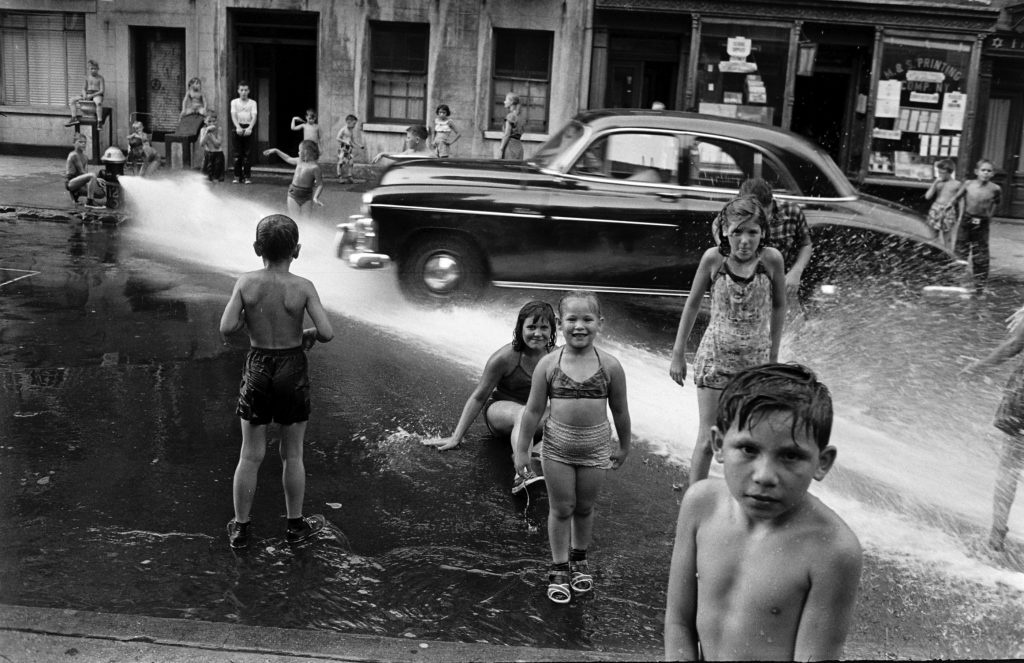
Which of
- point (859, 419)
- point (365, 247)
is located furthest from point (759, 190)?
point (365, 247)

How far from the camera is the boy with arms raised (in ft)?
6.93

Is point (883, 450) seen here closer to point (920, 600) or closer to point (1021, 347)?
point (1021, 347)

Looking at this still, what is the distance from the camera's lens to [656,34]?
68.0ft

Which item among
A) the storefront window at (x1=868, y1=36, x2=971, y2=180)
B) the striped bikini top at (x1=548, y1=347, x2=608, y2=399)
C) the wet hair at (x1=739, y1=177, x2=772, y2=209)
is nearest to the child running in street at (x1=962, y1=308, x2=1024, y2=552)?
the wet hair at (x1=739, y1=177, x2=772, y2=209)

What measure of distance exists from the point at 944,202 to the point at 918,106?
7094 mm

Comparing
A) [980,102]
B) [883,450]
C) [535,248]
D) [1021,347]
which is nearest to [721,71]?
[980,102]

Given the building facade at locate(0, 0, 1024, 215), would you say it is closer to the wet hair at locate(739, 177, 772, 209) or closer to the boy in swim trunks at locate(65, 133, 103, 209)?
the boy in swim trunks at locate(65, 133, 103, 209)

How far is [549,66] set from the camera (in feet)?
69.9

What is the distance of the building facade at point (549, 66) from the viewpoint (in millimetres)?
19812

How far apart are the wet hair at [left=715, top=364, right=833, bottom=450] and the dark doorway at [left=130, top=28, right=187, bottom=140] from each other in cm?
2191

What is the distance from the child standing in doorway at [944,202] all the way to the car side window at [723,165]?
4010mm

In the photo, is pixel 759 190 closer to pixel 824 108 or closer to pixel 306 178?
pixel 306 178

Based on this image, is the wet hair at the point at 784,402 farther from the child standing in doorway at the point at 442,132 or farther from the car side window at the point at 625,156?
the child standing in doorway at the point at 442,132

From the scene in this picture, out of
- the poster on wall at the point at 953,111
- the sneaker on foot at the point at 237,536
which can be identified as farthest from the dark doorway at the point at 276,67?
the sneaker on foot at the point at 237,536
